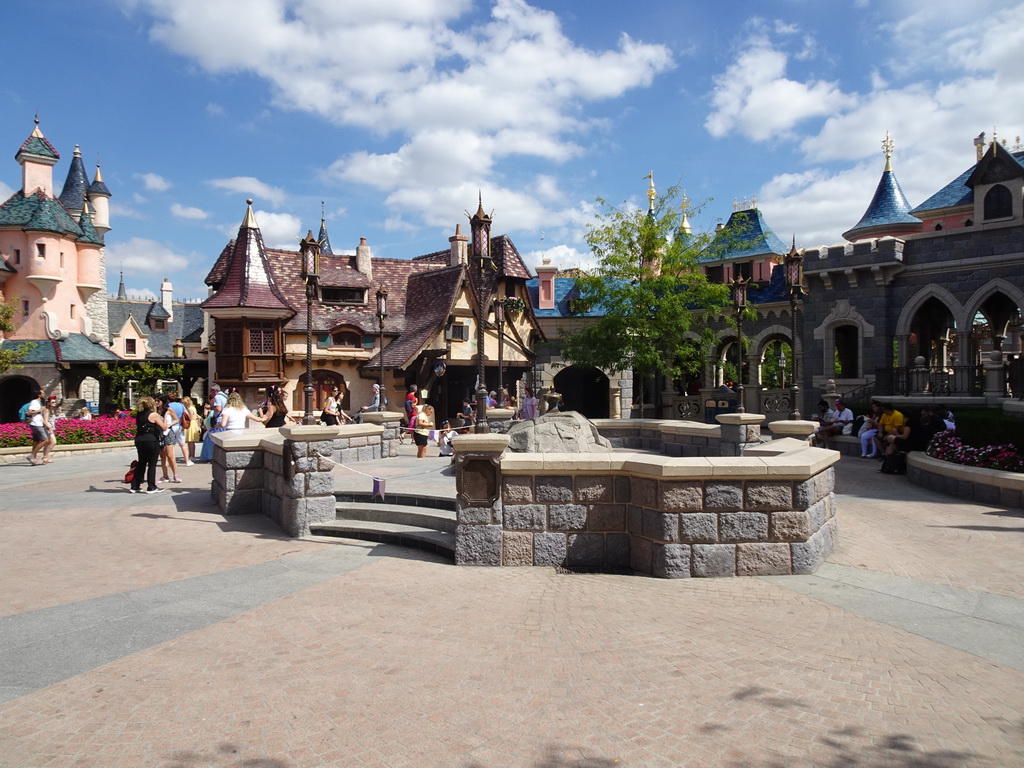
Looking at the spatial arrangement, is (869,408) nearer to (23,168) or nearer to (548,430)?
(548,430)

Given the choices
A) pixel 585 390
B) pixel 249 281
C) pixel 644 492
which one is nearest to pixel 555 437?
pixel 644 492

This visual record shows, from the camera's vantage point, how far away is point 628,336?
22859 mm

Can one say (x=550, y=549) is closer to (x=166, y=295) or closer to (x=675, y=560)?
(x=675, y=560)

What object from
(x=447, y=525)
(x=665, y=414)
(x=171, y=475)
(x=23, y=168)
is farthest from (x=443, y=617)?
(x=23, y=168)

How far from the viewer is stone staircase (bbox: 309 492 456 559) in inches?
318

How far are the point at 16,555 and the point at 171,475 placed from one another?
21.8 ft

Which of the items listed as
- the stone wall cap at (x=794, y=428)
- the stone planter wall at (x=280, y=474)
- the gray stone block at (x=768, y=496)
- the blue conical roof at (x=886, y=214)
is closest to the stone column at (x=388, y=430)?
the stone planter wall at (x=280, y=474)

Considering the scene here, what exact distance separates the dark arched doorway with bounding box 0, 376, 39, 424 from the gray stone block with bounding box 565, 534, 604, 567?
3348cm

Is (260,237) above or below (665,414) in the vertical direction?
above

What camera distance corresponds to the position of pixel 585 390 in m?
34.3

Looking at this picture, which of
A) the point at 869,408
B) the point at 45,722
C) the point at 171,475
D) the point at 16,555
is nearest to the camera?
the point at 45,722

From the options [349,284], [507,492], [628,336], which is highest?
[349,284]

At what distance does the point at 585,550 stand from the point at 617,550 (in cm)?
34

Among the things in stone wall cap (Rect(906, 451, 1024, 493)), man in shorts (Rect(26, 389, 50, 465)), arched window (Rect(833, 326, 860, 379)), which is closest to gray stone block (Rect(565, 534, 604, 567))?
stone wall cap (Rect(906, 451, 1024, 493))
